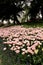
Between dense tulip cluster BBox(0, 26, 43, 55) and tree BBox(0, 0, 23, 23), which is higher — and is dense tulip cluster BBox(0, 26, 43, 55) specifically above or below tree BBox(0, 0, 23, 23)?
above

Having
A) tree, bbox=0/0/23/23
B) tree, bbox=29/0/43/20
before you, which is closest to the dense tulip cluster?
tree, bbox=0/0/23/23

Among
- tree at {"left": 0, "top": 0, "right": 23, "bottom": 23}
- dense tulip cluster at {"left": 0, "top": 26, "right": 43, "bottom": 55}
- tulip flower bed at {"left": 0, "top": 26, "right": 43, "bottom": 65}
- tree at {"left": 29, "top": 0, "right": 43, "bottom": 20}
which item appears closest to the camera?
tulip flower bed at {"left": 0, "top": 26, "right": 43, "bottom": 65}

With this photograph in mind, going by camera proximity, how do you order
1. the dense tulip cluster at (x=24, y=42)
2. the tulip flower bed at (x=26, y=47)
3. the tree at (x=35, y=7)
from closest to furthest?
1. the tulip flower bed at (x=26, y=47)
2. the dense tulip cluster at (x=24, y=42)
3. the tree at (x=35, y=7)

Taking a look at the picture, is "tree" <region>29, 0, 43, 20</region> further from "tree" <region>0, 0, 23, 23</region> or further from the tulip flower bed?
the tulip flower bed

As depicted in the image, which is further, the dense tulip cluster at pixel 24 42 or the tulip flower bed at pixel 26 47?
the dense tulip cluster at pixel 24 42

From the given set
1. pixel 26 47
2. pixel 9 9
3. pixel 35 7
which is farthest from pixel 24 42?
pixel 35 7

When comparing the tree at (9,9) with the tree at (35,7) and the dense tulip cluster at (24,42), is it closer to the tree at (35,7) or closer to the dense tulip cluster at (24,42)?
the tree at (35,7)

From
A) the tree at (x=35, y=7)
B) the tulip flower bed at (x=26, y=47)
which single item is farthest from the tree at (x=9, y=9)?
the tulip flower bed at (x=26, y=47)

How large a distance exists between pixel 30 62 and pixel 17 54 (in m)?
0.76

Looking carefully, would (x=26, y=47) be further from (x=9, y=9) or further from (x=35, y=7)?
(x=35, y=7)

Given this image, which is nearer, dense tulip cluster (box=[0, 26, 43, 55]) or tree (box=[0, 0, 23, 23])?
dense tulip cluster (box=[0, 26, 43, 55])

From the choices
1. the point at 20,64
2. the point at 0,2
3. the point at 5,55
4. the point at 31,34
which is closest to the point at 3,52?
the point at 5,55

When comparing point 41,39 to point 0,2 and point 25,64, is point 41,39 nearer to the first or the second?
point 25,64

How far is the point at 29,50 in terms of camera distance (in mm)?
7820
